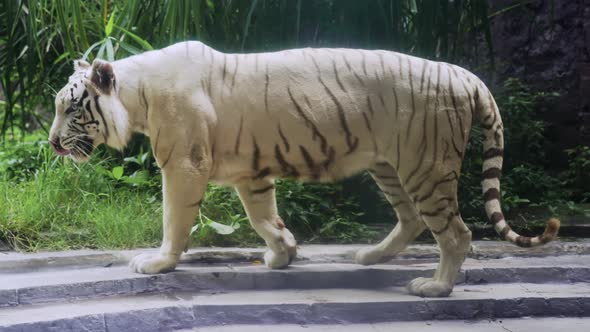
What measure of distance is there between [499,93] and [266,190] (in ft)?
11.3

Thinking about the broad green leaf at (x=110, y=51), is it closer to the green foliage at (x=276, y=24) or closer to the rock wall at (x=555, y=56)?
the green foliage at (x=276, y=24)

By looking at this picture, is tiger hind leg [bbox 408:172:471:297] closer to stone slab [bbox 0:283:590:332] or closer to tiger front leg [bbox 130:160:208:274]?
stone slab [bbox 0:283:590:332]

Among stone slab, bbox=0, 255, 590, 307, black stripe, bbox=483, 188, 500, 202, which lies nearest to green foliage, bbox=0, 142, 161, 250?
→ stone slab, bbox=0, 255, 590, 307

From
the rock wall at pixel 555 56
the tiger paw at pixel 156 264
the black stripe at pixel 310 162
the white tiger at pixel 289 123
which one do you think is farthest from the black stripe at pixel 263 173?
the rock wall at pixel 555 56

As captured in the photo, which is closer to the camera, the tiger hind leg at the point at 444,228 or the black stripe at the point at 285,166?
the tiger hind leg at the point at 444,228

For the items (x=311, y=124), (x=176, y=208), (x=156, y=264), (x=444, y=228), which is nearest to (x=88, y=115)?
(x=176, y=208)

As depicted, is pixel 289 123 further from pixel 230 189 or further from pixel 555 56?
pixel 555 56

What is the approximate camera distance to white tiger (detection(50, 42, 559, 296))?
11.7 ft

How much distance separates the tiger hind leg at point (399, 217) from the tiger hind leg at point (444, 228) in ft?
1.18

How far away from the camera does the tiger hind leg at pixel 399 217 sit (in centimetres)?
395

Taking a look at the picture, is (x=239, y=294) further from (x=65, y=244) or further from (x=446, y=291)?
(x=65, y=244)

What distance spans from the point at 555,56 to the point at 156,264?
15.4 feet

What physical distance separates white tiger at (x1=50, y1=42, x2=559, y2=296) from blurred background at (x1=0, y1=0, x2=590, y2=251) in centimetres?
92

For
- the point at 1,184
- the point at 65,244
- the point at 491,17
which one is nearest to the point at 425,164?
the point at 65,244
